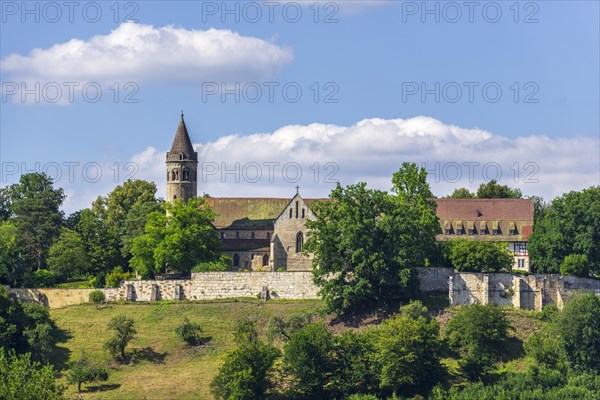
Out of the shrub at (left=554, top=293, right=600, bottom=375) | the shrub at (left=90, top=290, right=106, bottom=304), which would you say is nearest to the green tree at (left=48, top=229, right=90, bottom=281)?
the shrub at (left=90, top=290, right=106, bottom=304)

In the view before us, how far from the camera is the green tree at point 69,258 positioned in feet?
375

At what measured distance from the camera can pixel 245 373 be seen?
8431 centimetres

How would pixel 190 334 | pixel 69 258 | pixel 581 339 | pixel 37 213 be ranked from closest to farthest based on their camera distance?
1. pixel 581 339
2. pixel 190 334
3. pixel 69 258
4. pixel 37 213

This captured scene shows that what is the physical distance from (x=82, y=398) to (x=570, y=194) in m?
42.1

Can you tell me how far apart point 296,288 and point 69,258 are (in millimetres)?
23898

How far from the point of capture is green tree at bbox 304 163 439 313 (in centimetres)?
9425

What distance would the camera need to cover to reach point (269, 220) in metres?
117

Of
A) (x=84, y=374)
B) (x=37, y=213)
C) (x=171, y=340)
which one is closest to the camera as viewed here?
(x=84, y=374)

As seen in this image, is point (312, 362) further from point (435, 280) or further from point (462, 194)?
point (462, 194)

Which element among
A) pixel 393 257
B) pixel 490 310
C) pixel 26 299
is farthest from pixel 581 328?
pixel 26 299

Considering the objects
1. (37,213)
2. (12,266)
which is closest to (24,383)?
(12,266)

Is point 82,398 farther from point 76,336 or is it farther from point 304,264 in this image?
point 304,264

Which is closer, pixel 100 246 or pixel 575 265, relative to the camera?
pixel 575 265

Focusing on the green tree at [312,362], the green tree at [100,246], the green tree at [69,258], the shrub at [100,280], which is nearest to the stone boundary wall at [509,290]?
the green tree at [312,362]
